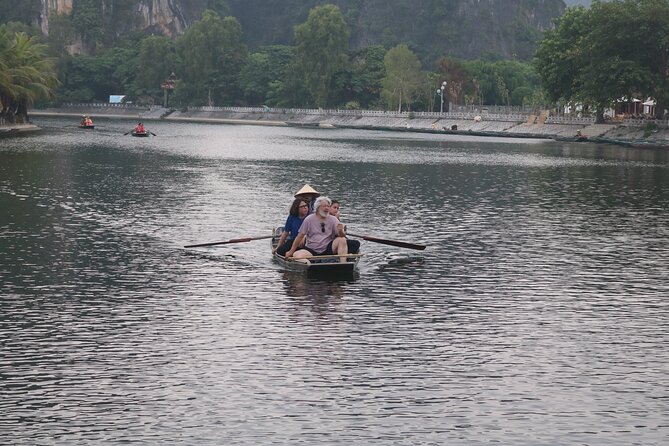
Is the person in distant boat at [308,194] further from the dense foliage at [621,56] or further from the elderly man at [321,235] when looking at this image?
the dense foliage at [621,56]

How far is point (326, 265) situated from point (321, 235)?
0.83 meters

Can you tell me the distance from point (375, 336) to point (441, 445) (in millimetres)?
6800

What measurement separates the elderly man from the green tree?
4140 inches

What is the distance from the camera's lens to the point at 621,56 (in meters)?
144

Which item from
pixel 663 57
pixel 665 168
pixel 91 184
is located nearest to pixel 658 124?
pixel 663 57

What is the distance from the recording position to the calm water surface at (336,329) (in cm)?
1761

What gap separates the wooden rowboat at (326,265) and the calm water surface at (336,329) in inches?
→ 15.4

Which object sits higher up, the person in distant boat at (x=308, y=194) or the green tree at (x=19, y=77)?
the green tree at (x=19, y=77)

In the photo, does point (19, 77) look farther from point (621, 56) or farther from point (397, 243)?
point (397, 243)

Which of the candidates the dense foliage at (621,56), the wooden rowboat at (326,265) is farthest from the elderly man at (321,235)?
the dense foliage at (621,56)

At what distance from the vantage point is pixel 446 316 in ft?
83.4

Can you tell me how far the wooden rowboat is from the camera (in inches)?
1169

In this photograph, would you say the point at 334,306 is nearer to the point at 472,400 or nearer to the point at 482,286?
the point at 482,286

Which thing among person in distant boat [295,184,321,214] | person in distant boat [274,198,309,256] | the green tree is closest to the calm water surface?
person in distant boat [274,198,309,256]
